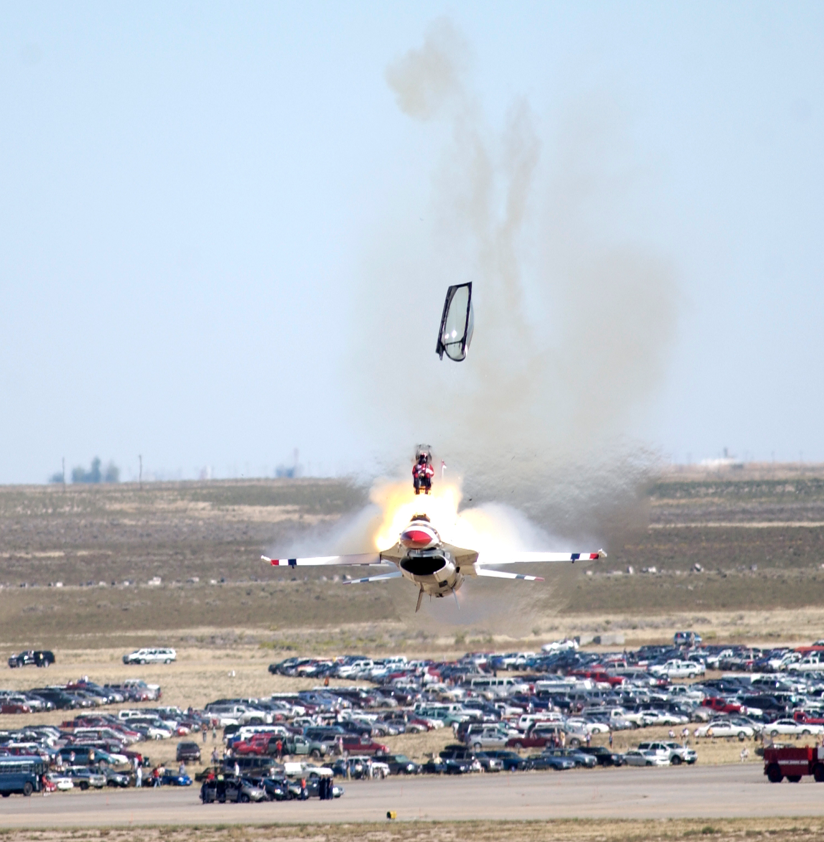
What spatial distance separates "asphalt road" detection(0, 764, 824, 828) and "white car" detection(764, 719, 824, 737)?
12401mm

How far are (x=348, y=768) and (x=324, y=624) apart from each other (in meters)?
73.4

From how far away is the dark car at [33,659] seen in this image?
452ft

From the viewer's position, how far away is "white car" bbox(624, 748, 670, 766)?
9031cm

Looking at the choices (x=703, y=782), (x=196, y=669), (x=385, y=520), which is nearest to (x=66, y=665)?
(x=196, y=669)

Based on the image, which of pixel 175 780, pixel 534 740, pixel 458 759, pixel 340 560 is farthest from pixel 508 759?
pixel 340 560

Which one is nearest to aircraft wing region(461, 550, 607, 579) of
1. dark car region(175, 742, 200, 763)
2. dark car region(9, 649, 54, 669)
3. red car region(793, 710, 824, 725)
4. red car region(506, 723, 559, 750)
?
dark car region(175, 742, 200, 763)

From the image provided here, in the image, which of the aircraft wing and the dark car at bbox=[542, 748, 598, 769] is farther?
the dark car at bbox=[542, 748, 598, 769]

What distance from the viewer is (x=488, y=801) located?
7812 cm

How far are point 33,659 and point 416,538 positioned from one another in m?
97.9

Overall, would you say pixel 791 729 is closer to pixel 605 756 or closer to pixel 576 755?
pixel 605 756

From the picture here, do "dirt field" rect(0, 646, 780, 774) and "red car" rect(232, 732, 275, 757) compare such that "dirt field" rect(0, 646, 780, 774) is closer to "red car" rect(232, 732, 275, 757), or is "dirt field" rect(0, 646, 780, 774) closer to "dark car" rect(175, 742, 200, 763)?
"dark car" rect(175, 742, 200, 763)

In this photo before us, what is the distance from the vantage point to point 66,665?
138750 mm

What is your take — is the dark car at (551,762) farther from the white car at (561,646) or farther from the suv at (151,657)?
the suv at (151,657)

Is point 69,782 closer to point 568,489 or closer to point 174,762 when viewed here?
point 174,762
